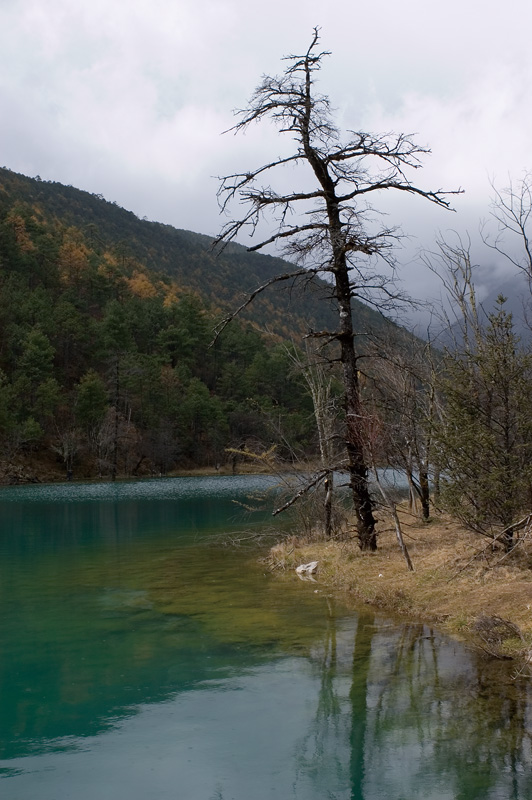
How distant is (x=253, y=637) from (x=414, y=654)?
2.53m

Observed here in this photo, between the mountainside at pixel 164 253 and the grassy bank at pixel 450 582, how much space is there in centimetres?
10247

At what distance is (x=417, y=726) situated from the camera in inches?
258

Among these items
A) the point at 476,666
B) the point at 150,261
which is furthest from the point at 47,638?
the point at 150,261

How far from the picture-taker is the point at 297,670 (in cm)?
855

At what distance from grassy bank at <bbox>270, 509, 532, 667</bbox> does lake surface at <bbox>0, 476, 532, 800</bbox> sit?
0.43 metres

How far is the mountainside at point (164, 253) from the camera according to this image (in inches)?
4946

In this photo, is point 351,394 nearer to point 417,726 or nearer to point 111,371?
point 417,726

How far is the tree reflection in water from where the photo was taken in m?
5.49

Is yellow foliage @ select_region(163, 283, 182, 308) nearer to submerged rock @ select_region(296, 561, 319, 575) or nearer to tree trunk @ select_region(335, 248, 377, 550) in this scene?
submerged rock @ select_region(296, 561, 319, 575)

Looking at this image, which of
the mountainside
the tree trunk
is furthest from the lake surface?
the mountainside

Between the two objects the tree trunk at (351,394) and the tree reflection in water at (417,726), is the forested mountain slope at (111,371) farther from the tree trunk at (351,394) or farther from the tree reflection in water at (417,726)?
the tree reflection in water at (417,726)

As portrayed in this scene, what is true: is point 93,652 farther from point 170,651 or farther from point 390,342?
point 390,342

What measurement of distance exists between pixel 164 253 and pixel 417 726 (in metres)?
150

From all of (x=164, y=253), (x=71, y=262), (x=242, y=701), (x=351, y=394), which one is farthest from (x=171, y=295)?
(x=242, y=701)
